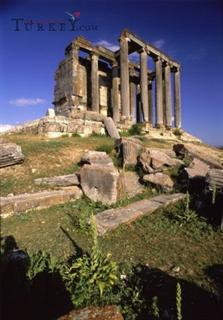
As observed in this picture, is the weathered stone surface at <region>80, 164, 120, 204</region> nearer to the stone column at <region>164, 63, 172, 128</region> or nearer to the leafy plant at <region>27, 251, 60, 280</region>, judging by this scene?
the leafy plant at <region>27, 251, 60, 280</region>

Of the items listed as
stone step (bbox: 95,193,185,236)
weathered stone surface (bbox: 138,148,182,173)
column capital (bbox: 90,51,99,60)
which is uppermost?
column capital (bbox: 90,51,99,60)

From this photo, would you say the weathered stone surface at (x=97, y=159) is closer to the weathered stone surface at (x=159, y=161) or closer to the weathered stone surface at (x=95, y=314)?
the weathered stone surface at (x=159, y=161)

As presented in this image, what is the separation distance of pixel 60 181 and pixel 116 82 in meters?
18.9

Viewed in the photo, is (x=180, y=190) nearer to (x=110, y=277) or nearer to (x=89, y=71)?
(x=110, y=277)

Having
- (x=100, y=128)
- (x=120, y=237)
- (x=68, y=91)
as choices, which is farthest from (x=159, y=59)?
(x=120, y=237)

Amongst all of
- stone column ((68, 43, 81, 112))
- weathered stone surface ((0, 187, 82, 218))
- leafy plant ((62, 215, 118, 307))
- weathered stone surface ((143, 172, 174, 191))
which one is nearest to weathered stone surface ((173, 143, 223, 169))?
weathered stone surface ((143, 172, 174, 191))

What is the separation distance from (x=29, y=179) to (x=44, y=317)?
15.7 feet

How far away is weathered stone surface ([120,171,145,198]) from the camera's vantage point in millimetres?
6548

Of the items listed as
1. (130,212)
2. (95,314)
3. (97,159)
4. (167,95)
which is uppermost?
(167,95)

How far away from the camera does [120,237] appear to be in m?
4.58

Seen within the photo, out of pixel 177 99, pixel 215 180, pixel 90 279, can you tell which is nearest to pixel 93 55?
pixel 177 99

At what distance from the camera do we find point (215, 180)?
18.7 feet

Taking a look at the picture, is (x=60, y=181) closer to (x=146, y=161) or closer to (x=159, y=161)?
(x=146, y=161)

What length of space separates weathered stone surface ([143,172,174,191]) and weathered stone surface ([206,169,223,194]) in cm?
121
